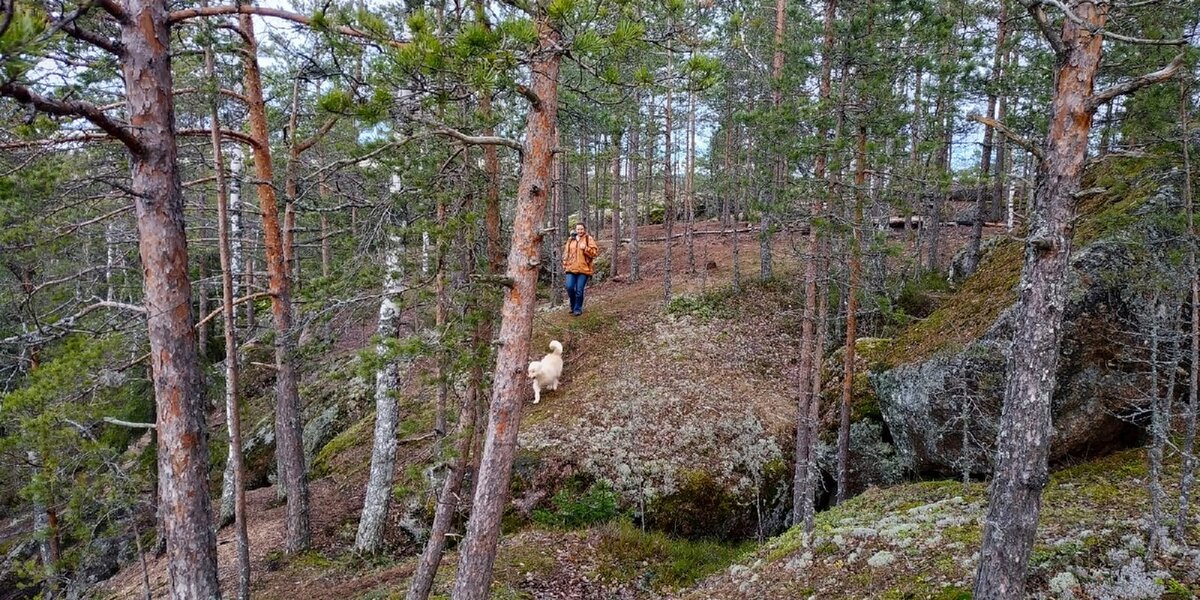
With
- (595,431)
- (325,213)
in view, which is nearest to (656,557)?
(595,431)

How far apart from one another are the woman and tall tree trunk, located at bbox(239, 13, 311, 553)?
6050 millimetres

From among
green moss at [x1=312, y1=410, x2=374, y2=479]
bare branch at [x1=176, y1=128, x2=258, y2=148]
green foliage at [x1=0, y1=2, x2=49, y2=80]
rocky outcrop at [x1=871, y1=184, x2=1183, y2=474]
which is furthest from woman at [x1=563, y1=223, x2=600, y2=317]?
green foliage at [x1=0, y1=2, x2=49, y2=80]

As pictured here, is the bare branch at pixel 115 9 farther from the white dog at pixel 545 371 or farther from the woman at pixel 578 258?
the woman at pixel 578 258

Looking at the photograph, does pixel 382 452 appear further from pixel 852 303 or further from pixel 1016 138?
pixel 1016 138

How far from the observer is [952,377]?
750 cm

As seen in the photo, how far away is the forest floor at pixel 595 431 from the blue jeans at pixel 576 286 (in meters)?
0.43

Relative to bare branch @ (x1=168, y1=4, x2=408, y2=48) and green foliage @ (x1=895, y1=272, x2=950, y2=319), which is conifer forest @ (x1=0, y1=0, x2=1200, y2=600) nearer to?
bare branch @ (x1=168, y1=4, x2=408, y2=48)

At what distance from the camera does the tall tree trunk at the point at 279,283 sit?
21.7ft

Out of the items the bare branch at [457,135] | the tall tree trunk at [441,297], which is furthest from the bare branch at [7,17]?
the tall tree trunk at [441,297]

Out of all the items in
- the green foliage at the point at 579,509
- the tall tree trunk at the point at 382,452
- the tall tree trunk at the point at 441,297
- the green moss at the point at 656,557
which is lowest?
the green moss at the point at 656,557

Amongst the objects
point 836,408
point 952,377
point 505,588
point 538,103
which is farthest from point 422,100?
point 836,408

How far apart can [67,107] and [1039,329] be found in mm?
5716

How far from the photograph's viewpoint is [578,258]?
12.5m

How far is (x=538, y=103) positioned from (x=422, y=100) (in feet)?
2.98
